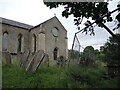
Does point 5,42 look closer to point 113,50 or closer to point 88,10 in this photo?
point 88,10

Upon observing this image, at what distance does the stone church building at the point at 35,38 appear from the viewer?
26.9m

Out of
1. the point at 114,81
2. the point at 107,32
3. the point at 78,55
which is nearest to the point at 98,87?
the point at 114,81

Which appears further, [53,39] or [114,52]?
[53,39]

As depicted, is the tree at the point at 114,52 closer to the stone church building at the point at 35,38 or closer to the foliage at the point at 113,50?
the foliage at the point at 113,50

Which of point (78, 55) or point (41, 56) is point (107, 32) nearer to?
point (78, 55)

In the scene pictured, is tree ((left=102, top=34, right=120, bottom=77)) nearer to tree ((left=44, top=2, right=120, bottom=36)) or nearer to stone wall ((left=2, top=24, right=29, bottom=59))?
tree ((left=44, top=2, right=120, bottom=36))

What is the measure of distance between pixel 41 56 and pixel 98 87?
15.0 feet

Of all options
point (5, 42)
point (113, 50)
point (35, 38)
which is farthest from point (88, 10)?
point (35, 38)

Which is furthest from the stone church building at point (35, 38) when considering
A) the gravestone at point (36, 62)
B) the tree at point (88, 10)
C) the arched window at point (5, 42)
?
the tree at point (88, 10)

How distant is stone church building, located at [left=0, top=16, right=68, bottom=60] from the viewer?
1059 inches

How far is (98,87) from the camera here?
14.0 ft

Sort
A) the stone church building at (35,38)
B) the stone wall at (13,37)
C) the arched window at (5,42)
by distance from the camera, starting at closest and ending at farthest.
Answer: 1. the arched window at (5,42)
2. the stone wall at (13,37)
3. the stone church building at (35,38)

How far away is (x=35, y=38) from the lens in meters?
29.7

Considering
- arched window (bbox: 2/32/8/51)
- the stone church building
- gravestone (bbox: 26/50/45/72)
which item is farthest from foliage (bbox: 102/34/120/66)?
arched window (bbox: 2/32/8/51)
